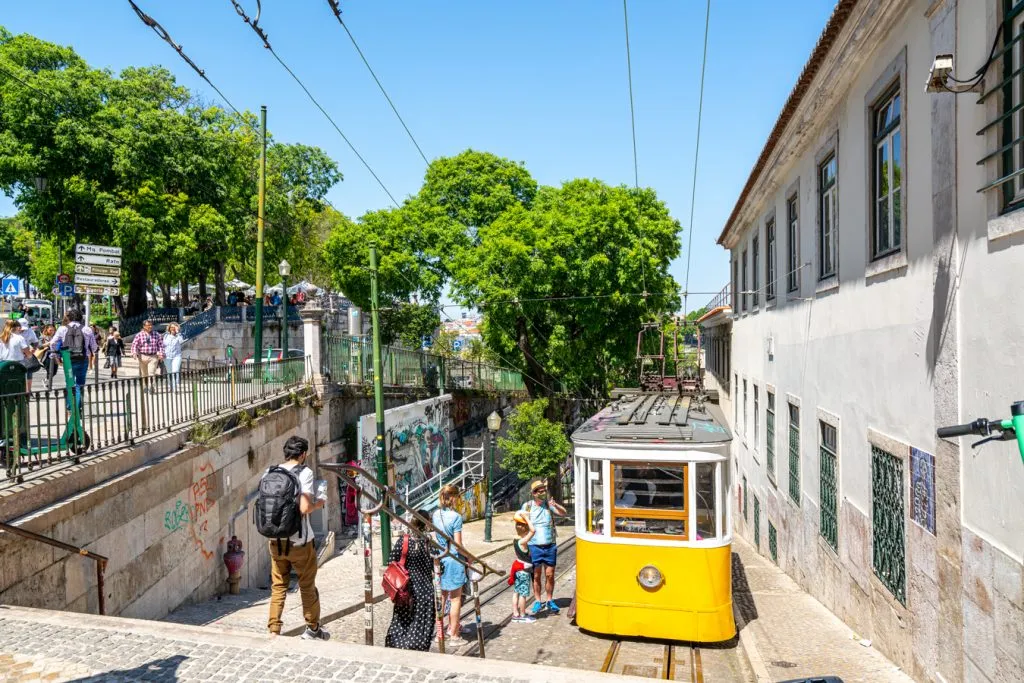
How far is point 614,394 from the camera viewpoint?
15.9m

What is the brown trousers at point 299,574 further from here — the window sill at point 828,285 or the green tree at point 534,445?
the green tree at point 534,445

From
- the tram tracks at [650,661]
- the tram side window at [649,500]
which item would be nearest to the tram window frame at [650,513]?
the tram side window at [649,500]

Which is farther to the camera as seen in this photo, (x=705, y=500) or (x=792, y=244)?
(x=792, y=244)

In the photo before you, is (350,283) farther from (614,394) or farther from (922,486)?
(922,486)

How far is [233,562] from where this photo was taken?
12.4 m

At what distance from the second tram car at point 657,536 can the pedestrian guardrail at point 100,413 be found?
210 inches

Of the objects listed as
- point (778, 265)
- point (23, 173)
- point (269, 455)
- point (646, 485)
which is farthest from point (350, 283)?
point (646, 485)

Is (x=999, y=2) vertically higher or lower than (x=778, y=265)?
higher

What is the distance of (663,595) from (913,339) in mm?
3616

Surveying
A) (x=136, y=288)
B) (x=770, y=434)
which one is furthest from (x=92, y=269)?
(x=136, y=288)

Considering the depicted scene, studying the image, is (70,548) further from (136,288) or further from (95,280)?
(136,288)

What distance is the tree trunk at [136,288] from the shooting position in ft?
117

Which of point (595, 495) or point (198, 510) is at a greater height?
point (595, 495)

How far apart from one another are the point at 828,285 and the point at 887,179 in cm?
224
